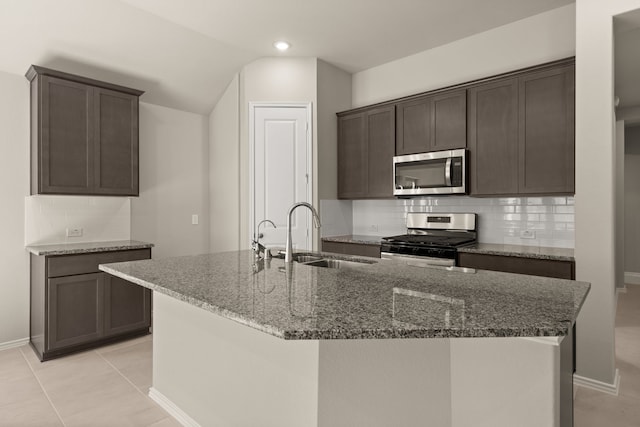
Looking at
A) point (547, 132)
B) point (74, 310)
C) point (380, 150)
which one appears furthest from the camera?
point (380, 150)

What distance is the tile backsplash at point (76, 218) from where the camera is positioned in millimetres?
3365

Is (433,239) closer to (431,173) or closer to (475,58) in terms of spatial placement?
(431,173)

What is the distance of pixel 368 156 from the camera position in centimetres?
408

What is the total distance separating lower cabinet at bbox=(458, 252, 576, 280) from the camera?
263 centimetres

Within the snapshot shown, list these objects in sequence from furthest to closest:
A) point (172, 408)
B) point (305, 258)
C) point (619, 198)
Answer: point (619, 198)
point (305, 258)
point (172, 408)

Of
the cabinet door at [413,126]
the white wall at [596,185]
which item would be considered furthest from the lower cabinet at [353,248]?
the white wall at [596,185]

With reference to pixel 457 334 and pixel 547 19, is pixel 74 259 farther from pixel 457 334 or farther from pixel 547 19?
pixel 547 19

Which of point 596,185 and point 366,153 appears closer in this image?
point 596,185

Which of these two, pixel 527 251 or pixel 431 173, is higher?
pixel 431 173

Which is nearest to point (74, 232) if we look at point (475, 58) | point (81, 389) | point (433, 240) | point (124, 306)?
point (124, 306)

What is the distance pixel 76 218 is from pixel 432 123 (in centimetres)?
355

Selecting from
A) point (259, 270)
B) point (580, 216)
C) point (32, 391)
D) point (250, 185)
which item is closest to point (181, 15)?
point (250, 185)

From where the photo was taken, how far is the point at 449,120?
11.3ft

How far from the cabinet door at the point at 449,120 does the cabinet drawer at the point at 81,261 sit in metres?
3.05
